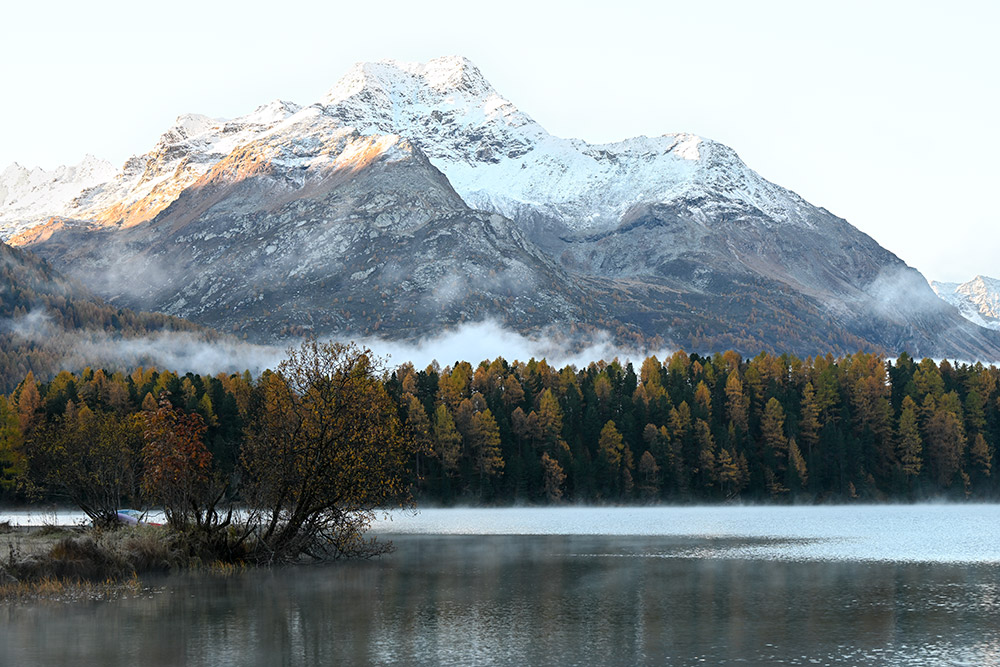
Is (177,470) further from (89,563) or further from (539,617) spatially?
(539,617)

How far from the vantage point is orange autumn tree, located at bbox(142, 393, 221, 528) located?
67.0 meters

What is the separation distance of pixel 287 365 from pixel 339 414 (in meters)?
6.54

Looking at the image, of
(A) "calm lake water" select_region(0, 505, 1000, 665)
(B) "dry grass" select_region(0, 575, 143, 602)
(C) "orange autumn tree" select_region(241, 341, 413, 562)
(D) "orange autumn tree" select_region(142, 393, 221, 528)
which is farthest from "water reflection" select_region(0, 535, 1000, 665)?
(D) "orange autumn tree" select_region(142, 393, 221, 528)

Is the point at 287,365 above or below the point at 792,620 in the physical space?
above

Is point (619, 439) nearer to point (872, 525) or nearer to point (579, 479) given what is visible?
point (579, 479)

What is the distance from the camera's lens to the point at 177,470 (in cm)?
6681

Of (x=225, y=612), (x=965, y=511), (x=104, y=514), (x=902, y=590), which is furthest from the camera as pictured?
(x=965, y=511)

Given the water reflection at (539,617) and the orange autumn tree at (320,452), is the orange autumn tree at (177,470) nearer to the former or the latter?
the orange autumn tree at (320,452)

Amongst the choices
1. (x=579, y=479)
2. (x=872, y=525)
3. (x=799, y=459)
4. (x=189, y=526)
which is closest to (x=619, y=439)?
(x=579, y=479)

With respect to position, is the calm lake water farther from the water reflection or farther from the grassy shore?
the grassy shore

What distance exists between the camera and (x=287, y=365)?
72.6 m

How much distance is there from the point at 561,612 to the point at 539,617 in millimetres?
1663

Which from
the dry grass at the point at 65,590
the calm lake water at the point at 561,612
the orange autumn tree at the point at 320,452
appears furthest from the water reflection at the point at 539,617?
the orange autumn tree at the point at 320,452

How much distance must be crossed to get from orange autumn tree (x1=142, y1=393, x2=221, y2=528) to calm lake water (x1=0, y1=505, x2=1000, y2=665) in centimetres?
597
